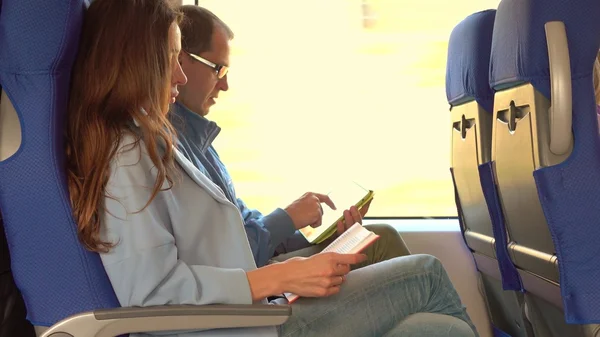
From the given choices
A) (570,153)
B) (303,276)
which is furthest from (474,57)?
(303,276)

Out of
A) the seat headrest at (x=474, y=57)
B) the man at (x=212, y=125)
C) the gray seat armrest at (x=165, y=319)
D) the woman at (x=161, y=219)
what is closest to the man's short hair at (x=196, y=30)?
the man at (x=212, y=125)

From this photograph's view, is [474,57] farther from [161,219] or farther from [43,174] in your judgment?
[43,174]

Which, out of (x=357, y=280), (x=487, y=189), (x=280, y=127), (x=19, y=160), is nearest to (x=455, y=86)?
(x=487, y=189)

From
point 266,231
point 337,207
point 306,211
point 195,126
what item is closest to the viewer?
point 195,126

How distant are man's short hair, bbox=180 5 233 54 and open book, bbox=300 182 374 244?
68 cm

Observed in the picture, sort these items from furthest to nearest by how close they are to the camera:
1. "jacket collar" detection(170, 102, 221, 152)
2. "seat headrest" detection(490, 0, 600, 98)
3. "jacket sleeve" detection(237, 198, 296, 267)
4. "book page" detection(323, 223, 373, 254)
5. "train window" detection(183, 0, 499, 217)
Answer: "train window" detection(183, 0, 499, 217)
"jacket sleeve" detection(237, 198, 296, 267)
"jacket collar" detection(170, 102, 221, 152)
"book page" detection(323, 223, 373, 254)
"seat headrest" detection(490, 0, 600, 98)

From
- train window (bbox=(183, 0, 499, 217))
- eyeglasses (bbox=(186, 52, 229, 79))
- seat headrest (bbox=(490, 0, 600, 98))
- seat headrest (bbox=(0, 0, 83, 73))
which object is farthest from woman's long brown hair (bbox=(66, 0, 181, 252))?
train window (bbox=(183, 0, 499, 217))

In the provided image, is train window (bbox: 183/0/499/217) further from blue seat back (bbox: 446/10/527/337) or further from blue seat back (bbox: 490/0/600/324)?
blue seat back (bbox: 490/0/600/324)

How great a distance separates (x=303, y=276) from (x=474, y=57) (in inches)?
50.2

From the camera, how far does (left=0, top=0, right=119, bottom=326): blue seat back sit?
1.58m

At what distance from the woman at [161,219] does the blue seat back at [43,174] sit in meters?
0.04

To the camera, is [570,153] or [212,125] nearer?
[570,153]

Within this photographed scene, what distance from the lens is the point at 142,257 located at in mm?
1610

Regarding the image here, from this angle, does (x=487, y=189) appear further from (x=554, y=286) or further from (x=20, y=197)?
(x=20, y=197)
